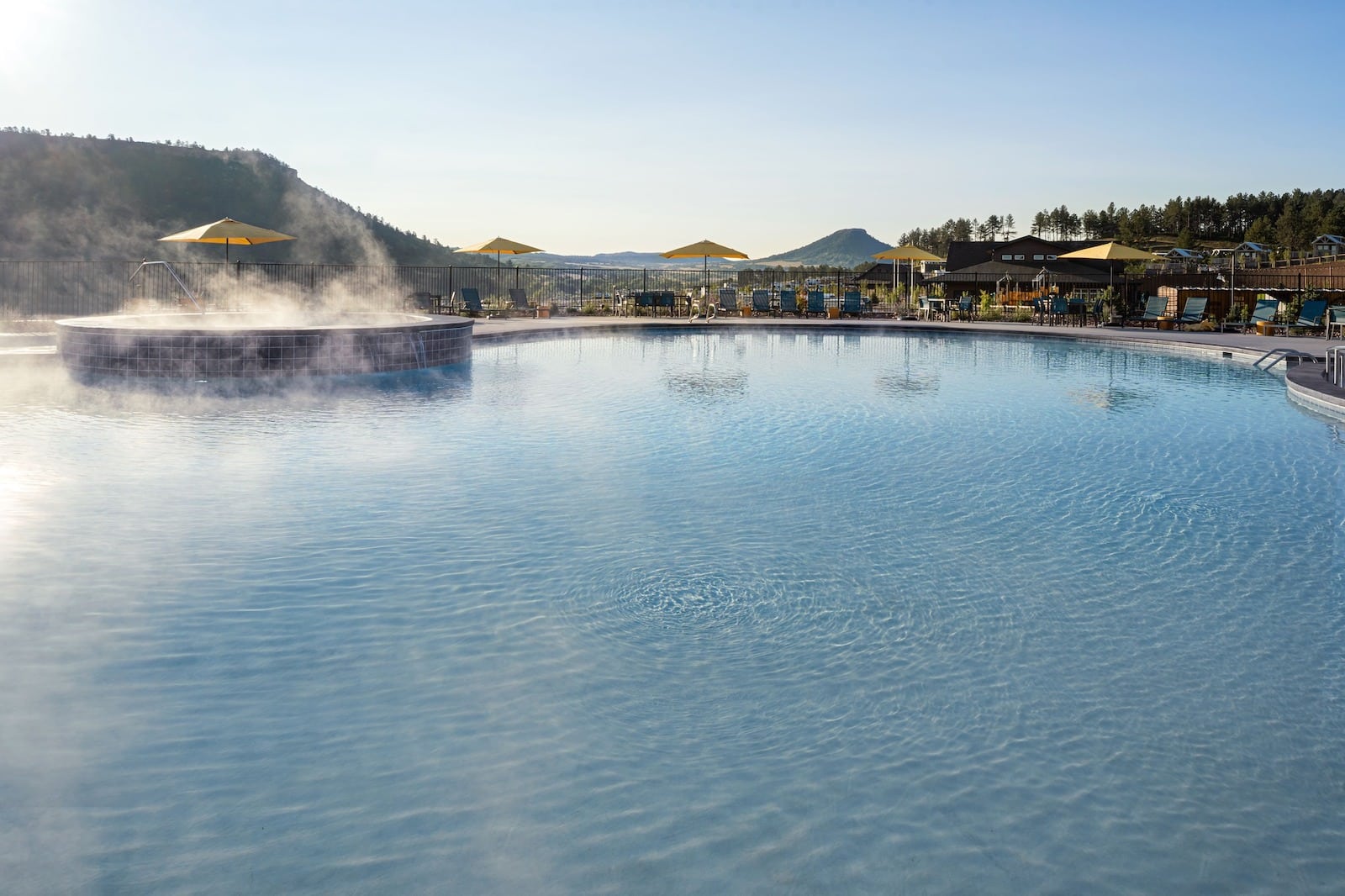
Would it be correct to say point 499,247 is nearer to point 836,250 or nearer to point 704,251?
point 704,251

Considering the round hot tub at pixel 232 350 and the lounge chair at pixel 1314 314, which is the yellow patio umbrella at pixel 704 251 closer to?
the lounge chair at pixel 1314 314

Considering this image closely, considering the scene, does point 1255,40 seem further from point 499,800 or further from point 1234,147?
point 499,800

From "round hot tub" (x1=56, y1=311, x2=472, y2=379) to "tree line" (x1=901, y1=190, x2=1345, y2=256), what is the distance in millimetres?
86864

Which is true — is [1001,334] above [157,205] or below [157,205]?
below

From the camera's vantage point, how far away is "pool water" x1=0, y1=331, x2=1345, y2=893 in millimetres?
2436

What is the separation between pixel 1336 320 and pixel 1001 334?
5266mm

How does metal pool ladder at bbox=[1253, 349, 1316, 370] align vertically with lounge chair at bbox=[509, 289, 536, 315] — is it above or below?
below

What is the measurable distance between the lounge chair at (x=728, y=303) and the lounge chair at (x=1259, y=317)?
34.4ft

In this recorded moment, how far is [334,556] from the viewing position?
467 cm

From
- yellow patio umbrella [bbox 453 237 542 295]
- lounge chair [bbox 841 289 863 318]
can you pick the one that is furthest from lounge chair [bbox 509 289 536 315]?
lounge chair [bbox 841 289 863 318]

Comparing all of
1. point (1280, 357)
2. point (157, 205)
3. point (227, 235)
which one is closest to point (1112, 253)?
point (1280, 357)

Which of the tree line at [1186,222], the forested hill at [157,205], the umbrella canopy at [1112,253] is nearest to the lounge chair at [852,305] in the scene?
the umbrella canopy at [1112,253]

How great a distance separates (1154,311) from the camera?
786 inches

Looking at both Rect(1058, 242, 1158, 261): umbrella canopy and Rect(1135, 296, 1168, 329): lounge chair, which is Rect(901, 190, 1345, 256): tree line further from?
Rect(1135, 296, 1168, 329): lounge chair
